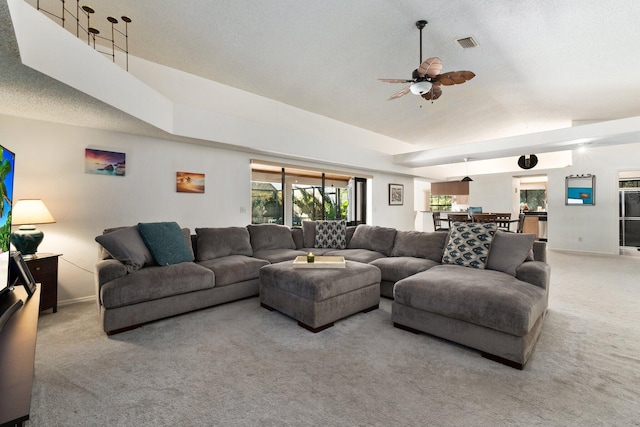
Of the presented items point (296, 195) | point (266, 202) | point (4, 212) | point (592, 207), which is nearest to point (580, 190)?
point (592, 207)

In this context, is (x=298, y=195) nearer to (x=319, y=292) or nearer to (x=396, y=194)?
(x=396, y=194)

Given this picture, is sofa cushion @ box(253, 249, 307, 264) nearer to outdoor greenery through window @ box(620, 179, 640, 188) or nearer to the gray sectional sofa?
the gray sectional sofa

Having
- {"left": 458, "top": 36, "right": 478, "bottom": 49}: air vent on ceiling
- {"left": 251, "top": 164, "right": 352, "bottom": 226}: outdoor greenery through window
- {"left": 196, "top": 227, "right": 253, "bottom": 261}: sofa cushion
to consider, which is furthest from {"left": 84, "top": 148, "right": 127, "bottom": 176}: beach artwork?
{"left": 458, "top": 36, "right": 478, "bottom": 49}: air vent on ceiling

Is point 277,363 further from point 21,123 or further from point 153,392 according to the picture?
point 21,123

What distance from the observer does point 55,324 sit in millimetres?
2814

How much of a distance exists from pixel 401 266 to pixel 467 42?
104 inches

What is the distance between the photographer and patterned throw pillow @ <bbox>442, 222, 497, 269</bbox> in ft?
10.0

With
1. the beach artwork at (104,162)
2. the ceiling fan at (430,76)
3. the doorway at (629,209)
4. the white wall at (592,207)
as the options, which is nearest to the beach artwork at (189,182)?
the beach artwork at (104,162)

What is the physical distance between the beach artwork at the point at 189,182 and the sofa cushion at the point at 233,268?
54.8 inches

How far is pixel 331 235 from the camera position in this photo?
15.5ft

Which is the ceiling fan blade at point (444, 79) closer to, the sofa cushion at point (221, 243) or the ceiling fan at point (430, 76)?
the ceiling fan at point (430, 76)

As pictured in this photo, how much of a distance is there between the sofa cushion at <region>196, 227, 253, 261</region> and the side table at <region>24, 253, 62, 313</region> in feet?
4.67

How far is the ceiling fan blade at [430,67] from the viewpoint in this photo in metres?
2.83

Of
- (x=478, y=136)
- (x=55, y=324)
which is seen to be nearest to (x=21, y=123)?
(x=55, y=324)
